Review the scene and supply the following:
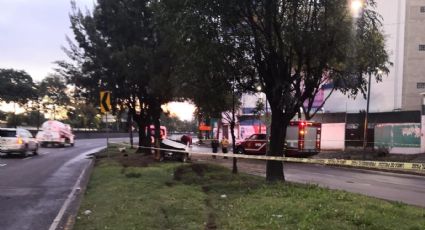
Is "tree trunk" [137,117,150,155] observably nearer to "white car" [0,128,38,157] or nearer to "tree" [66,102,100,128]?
"white car" [0,128,38,157]

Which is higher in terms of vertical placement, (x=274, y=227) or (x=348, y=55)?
(x=348, y=55)

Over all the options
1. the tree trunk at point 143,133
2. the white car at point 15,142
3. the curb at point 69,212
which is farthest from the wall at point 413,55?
the curb at point 69,212

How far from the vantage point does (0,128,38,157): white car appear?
101ft

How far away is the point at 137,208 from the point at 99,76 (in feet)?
65.6

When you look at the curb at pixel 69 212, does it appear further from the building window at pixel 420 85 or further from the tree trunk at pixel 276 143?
the building window at pixel 420 85

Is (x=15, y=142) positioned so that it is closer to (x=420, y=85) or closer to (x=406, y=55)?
(x=406, y=55)

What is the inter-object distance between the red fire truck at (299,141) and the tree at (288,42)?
19.1 metres

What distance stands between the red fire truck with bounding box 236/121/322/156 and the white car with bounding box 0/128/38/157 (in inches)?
584

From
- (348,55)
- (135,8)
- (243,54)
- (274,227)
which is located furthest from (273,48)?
(135,8)

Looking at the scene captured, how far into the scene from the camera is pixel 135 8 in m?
27.3

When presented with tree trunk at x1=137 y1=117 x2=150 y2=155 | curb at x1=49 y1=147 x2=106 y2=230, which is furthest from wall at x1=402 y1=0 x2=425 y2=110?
curb at x1=49 y1=147 x2=106 y2=230

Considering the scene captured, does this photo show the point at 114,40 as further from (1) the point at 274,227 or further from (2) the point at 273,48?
(1) the point at 274,227

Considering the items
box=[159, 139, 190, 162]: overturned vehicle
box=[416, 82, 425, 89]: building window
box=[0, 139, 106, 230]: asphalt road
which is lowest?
box=[0, 139, 106, 230]: asphalt road

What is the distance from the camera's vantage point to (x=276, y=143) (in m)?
15.8
